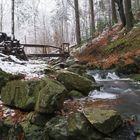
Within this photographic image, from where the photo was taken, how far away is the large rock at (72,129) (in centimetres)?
772

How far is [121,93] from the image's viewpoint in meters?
12.3

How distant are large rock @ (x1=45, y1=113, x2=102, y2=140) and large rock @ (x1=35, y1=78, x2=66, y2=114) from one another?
407 mm

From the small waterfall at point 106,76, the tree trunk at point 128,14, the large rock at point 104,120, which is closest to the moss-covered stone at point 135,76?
the small waterfall at point 106,76

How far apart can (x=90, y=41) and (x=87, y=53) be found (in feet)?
10.5

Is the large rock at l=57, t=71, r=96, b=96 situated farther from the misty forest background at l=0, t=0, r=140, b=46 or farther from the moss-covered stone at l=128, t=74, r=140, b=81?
the misty forest background at l=0, t=0, r=140, b=46

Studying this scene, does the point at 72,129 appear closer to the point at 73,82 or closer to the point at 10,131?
the point at 10,131

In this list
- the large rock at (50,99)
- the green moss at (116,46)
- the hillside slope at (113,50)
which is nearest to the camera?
the large rock at (50,99)

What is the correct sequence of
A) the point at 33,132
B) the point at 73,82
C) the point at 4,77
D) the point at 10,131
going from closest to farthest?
the point at 33,132 < the point at 10,131 < the point at 4,77 < the point at 73,82

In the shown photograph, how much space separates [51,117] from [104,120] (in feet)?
5.19

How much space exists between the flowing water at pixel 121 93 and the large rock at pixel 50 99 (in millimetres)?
1984

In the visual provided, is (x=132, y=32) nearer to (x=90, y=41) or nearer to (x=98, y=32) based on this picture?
(x=90, y=41)

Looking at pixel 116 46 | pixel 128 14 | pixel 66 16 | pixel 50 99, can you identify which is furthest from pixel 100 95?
pixel 66 16

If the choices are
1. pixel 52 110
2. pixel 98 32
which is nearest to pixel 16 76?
pixel 52 110

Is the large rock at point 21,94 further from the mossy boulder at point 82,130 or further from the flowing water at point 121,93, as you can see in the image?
the flowing water at point 121,93
